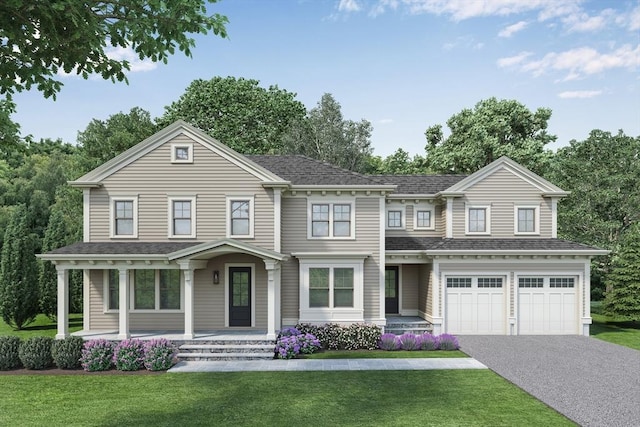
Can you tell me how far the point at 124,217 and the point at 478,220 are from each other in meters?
14.8

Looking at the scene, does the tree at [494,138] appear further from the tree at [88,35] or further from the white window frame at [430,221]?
the tree at [88,35]

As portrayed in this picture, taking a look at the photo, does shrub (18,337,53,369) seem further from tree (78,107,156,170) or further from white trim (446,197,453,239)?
tree (78,107,156,170)

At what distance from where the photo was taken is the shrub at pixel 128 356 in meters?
12.9

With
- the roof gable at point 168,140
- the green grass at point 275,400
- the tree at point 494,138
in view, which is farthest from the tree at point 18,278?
the tree at point 494,138

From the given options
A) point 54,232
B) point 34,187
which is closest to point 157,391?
point 54,232

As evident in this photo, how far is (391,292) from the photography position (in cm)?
2058

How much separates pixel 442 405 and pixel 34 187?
159 ft

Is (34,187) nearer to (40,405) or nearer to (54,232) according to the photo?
(54,232)

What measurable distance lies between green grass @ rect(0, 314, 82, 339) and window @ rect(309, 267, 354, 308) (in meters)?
10.8

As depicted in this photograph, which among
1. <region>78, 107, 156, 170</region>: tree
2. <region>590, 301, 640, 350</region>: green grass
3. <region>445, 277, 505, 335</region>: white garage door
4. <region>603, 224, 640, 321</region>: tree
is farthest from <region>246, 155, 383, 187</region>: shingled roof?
<region>78, 107, 156, 170</region>: tree

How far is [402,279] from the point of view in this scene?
20453mm

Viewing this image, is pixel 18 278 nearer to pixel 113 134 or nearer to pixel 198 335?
pixel 198 335

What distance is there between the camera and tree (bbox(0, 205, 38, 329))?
20234mm

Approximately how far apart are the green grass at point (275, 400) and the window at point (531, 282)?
6740 mm
